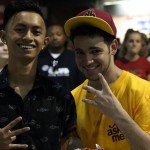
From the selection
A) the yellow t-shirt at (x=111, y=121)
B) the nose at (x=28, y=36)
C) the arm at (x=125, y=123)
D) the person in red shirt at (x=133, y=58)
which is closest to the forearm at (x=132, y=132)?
the arm at (x=125, y=123)

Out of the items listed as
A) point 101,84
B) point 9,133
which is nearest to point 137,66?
point 101,84

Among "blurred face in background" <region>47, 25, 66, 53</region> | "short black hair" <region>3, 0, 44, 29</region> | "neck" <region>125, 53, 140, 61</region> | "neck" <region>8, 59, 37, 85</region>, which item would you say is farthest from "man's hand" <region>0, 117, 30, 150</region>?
"neck" <region>125, 53, 140, 61</region>

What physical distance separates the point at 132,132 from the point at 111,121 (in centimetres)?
27

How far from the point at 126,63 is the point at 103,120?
309cm

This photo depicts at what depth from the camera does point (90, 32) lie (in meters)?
2.13

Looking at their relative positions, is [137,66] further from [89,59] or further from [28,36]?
[28,36]

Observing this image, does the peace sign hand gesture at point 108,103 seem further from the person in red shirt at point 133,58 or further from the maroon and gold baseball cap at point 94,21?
the person in red shirt at point 133,58

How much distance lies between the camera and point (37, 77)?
2.13 meters

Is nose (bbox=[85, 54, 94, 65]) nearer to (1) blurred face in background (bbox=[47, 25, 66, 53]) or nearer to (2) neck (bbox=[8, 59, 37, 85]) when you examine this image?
(2) neck (bbox=[8, 59, 37, 85])

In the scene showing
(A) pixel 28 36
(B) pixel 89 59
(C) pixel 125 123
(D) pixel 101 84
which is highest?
(A) pixel 28 36

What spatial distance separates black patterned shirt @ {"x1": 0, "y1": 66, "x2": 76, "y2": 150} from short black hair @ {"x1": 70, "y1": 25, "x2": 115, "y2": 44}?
32cm

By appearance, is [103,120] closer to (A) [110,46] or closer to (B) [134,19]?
(A) [110,46]

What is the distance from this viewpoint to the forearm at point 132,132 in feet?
6.23

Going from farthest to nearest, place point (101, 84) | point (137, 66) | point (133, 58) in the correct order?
point (133, 58)
point (137, 66)
point (101, 84)
